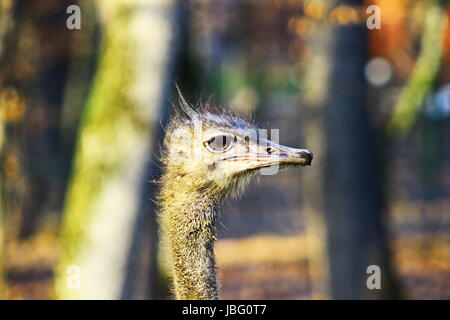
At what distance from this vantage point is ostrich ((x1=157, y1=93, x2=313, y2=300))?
145 inches

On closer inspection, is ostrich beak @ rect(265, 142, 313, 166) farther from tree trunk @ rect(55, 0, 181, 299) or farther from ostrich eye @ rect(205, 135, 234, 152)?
tree trunk @ rect(55, 0, 181, 299)

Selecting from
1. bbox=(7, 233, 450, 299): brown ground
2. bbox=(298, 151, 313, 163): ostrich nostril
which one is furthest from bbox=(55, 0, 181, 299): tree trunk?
bbox=(7, 233, 450, 299): brown ground

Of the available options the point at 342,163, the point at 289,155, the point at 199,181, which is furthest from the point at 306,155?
the point at 342,163

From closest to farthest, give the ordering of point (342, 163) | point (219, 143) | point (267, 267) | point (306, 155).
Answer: point (306, 155)
point (219, 143)
point (342, 163)
point (267, 267)

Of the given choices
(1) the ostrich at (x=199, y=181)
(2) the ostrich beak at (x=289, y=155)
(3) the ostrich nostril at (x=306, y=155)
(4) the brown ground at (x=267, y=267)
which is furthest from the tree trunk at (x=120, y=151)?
(4) the brown ground at (x=267, y=267)

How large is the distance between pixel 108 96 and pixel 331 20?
2.63 meters

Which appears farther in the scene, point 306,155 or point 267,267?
point 267,267

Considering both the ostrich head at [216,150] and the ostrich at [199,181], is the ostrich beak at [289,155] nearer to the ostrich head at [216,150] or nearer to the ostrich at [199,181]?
the ostrich head at [216,150]

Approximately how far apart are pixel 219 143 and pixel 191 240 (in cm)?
48

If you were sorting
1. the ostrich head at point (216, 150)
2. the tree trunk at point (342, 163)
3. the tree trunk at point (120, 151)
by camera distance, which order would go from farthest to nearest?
the tree trunk at point (342, 163)
the tree trunk at point (120, 151)
the ostrich head at point (216, 150)

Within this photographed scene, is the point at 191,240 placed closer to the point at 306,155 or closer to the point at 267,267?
the point at 306,155

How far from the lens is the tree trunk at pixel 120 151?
6.06 m

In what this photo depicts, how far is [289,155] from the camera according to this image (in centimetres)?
342

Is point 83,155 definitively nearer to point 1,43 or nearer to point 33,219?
point 1,43
